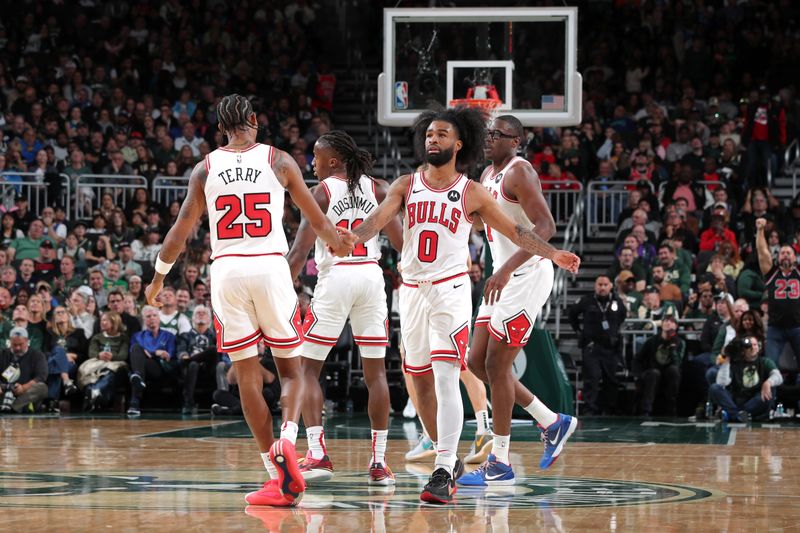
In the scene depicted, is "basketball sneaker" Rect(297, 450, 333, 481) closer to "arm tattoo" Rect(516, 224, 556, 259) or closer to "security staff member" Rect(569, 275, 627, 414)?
"arm tattoo" Rect(516, 224, 556, 259)

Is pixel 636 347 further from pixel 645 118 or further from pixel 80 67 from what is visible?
pixel 80 67

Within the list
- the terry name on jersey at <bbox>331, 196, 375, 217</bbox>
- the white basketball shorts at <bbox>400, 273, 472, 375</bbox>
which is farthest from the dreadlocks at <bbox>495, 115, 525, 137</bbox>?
the white basketball shorts at <bbox>400, 273, 472, 375</bbox>

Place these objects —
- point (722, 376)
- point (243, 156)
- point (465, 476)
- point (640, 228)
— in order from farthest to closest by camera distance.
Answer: point (640, 228), point (722, 376), point (465, 476), point (243, 156)

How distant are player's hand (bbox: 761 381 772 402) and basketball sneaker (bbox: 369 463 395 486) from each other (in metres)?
7.68

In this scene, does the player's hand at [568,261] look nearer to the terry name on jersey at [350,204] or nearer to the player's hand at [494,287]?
the player's hand at [494,287]

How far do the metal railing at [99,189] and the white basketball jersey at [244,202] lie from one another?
12.4 metres

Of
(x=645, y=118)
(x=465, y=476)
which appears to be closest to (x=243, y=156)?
(x=465, y=476)

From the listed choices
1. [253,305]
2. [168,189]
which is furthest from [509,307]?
[168,189]

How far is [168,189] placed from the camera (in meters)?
19.7

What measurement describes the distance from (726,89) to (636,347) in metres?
7.77

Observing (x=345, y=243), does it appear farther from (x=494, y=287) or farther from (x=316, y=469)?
(x=316, y=469)

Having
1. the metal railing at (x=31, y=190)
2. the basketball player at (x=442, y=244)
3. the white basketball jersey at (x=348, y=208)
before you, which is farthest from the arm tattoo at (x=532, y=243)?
the metal railing at (x=31, y=190)

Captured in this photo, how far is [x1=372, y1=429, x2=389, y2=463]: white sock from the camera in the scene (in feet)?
25.6

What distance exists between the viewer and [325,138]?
8.17 metres
